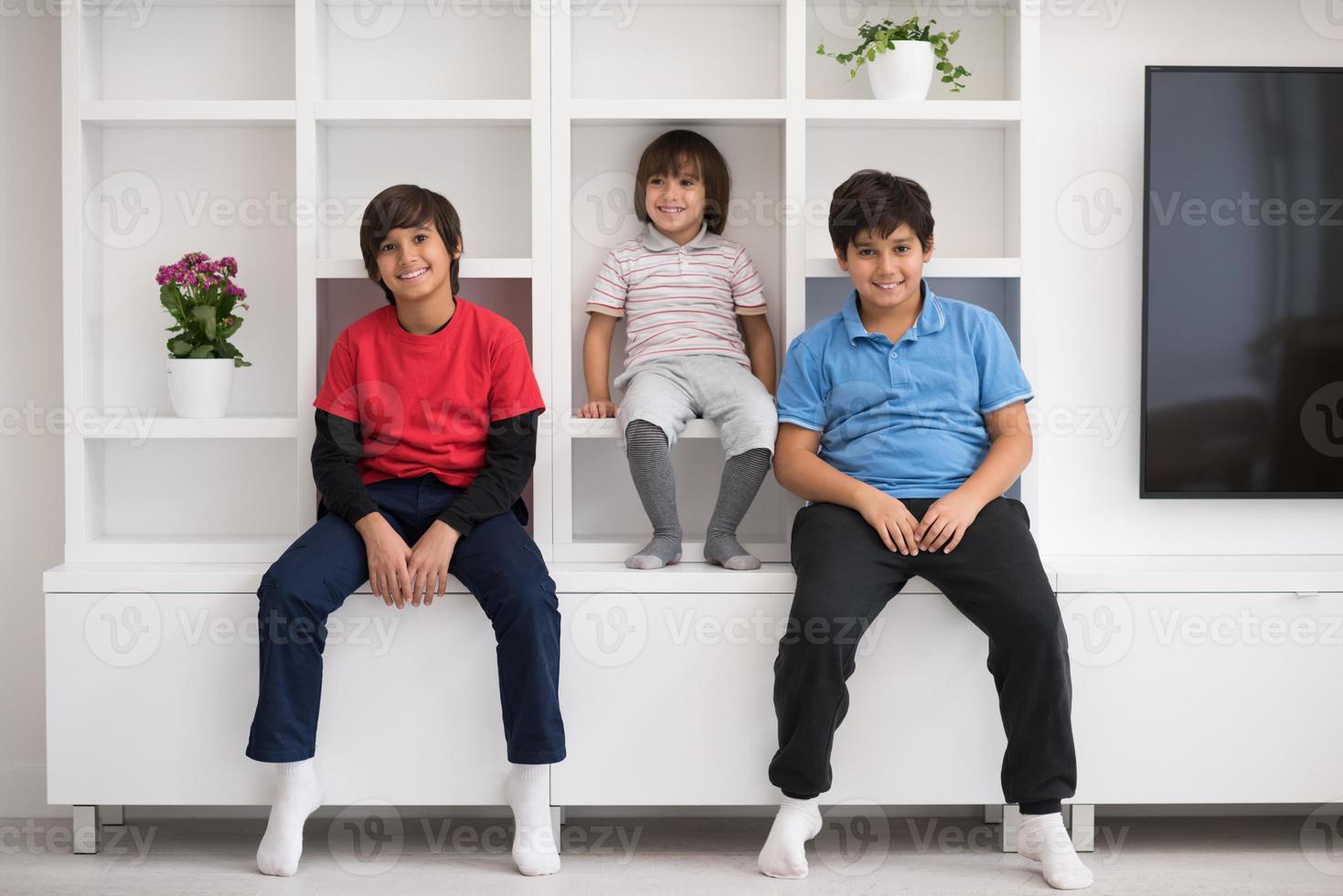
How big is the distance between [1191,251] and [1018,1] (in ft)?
1.76

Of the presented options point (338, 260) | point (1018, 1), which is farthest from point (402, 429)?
point (1018, 1)

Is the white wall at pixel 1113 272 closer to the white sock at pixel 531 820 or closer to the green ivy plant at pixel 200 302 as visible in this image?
the white sock at pixel 531 820

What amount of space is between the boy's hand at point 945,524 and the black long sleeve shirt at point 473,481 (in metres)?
0.63

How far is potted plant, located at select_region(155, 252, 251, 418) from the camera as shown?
1919 millimetres

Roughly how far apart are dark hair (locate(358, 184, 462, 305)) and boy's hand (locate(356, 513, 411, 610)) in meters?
0.41

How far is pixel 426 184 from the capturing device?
6.94ft

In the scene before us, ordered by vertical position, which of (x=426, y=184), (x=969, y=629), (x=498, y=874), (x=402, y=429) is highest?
(x=426, y=184)

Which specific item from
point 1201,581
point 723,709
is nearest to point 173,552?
point 723,709

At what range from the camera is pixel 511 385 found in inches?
71.9

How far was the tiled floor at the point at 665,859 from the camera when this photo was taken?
5.55 feet

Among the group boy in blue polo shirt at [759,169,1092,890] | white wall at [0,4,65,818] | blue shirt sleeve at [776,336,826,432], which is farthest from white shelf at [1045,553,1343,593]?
white wall at [0,4,65,818]

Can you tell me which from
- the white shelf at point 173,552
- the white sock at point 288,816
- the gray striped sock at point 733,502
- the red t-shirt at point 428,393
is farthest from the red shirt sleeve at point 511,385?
the white sock at point 288,816

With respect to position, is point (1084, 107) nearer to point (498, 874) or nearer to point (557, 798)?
point (557, 798)

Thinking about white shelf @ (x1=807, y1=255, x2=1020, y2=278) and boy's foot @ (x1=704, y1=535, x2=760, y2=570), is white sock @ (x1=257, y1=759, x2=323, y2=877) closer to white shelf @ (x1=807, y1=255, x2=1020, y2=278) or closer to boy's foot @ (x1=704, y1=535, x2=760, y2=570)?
boy's foot @ (x1=704, y1=535, x2=760, y2=570)
